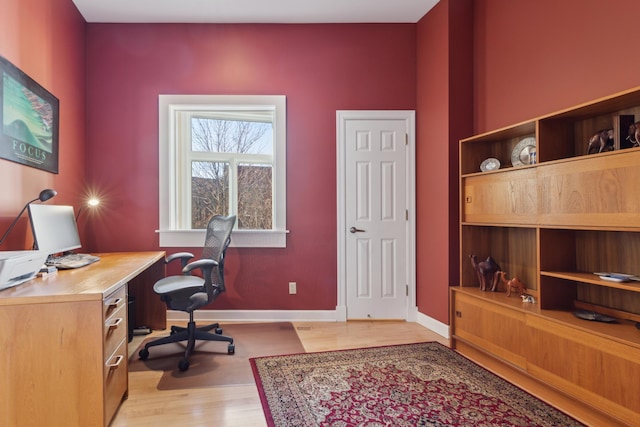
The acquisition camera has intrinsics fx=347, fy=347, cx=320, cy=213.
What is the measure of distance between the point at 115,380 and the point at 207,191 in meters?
2.09

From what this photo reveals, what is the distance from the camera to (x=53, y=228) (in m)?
2.30

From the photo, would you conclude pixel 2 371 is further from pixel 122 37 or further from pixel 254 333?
pixel 122 37

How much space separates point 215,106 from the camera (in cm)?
345

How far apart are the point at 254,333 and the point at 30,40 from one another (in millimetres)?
2796

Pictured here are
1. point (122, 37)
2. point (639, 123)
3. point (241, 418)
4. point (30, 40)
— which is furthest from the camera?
point (122, 37)

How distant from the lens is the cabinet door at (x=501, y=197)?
7.21ft

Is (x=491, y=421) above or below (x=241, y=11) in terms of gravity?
below

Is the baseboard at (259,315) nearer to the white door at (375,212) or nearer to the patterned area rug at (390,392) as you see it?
the white door at (375,212)

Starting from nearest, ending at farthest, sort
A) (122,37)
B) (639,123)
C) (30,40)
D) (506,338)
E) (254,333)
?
(639,123), (506,338), (30,40), (254,333), (122,37)

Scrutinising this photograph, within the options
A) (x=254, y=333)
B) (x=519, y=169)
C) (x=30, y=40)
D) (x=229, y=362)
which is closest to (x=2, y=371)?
(x=229, y=362)

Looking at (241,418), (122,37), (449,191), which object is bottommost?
(241,418)

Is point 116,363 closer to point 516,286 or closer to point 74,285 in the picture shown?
point 74,285

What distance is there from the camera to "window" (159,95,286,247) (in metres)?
3.41

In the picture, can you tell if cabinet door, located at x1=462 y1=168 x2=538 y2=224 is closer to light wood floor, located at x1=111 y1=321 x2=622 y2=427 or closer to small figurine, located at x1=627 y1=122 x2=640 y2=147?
small figurine, located at x1=627 y1=122 x2=640 y2=147
